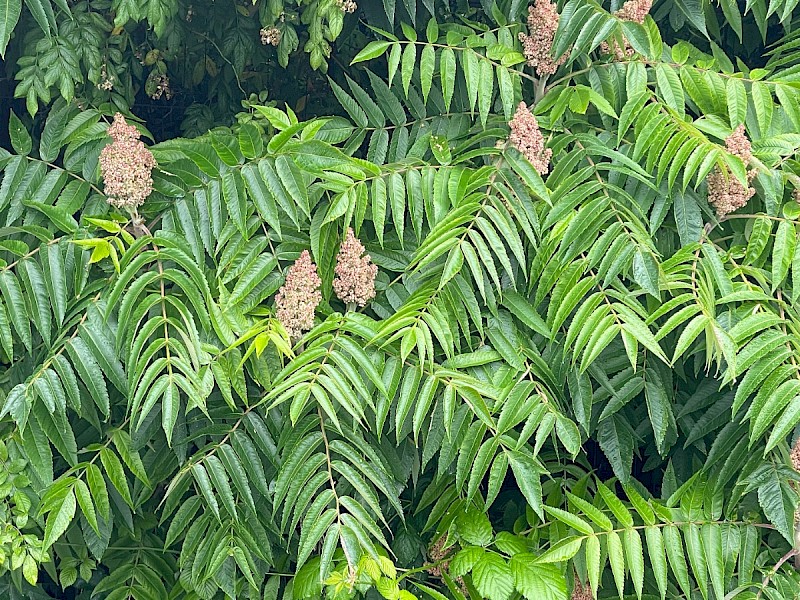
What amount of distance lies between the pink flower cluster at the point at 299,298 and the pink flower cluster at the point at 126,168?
1.91 feet

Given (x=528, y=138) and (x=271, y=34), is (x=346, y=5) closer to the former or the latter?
(x=271, y=34)

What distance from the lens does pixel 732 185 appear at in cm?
242

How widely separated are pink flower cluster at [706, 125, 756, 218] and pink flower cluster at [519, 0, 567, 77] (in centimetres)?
60

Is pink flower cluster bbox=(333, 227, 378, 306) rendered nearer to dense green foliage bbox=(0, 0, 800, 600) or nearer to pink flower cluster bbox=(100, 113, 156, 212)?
dense green foliage bbox=(0, 0, 800, 600)

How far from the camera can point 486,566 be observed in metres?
2.33

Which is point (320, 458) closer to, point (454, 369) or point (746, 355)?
point (454, 369)

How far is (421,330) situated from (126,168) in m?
1.05

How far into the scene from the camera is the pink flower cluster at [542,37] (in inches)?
102

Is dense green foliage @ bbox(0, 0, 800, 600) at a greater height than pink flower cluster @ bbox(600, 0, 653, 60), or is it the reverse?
pink flower cluster @ bbox(600, 0, 653, 60)

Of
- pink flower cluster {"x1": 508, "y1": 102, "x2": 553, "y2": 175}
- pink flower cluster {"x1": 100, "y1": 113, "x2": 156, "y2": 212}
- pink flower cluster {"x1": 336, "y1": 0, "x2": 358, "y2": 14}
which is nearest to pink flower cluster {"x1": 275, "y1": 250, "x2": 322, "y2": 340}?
pink flower cluster {"x1": 100, "y1": 113, "x2": 156, "y2": 212}

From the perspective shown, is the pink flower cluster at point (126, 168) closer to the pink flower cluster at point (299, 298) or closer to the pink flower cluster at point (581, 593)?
the pink flower cluster at point (299, 298)

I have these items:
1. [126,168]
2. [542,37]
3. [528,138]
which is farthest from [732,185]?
[126,168]

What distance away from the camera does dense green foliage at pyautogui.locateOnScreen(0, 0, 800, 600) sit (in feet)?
7.13

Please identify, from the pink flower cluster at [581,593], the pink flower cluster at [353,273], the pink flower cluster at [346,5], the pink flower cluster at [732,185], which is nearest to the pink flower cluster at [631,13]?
the pink flower cluster at [732,185]
